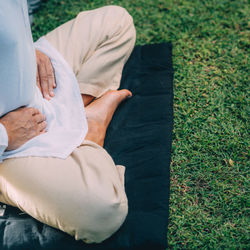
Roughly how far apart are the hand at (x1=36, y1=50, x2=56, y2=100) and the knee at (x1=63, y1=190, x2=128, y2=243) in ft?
2.20

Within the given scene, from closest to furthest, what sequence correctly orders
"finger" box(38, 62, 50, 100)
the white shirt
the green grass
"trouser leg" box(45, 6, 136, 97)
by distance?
the white shirt
the green grass
"finger" box(38, 62, 50, 100)
"trouser leg" box(45, 6, 136, 97)

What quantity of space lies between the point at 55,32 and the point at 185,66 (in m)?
1.04

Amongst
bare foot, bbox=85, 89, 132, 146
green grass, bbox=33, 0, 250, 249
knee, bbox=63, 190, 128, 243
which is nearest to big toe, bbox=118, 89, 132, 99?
bare foot, bbox=85, 89, 132, 146

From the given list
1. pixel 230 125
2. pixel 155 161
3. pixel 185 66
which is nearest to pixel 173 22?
pixel 185 66

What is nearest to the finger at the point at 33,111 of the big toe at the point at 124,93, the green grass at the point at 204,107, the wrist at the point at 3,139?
the wrist at the point at 3,139

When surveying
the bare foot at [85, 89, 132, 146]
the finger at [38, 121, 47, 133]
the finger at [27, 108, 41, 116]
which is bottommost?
the bare foot at [85, 89, 132, 146]

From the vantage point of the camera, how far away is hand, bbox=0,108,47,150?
1.45 metres

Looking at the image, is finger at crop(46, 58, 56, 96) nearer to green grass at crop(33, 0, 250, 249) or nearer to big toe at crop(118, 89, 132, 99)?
big toe at crop(118, 89, 132, 99)

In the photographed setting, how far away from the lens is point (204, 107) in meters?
2.14

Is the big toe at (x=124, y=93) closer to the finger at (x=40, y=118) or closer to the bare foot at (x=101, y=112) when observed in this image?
the bare foot at (x=101, y=112)

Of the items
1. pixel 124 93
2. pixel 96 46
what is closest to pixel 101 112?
pixel 124 93

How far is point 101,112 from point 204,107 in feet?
2.46

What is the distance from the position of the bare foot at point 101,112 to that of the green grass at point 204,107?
17.2 inches

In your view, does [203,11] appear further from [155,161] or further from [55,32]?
[155,161]
